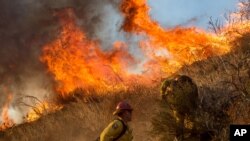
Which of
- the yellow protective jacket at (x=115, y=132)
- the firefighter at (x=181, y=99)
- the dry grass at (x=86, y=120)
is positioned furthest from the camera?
the dry grass at (x=86, y=120)

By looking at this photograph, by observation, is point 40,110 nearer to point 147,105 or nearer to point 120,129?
point 147,105

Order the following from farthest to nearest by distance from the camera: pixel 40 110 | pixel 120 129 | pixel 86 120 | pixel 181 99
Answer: pixel 40 110 < pixel 86 120 < pixel 181 99 < pixel 120 129

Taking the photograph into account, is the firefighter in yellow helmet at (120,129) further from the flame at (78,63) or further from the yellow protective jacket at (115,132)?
the flame at (78,63)

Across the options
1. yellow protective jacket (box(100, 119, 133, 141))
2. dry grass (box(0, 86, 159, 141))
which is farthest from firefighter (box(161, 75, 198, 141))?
yellow protective jacket (box(100, 119, 133, 141))

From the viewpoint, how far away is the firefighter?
38.8ft

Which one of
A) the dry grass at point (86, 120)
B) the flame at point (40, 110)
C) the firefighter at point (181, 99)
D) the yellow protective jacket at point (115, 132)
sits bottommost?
the yellow protective jacket at point (115, 132)

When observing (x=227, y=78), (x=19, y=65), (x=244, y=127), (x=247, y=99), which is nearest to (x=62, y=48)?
(x=19, y=65)

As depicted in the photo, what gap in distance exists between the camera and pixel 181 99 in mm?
12031

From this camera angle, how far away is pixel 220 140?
1098cm

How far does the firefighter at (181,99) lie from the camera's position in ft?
38.8

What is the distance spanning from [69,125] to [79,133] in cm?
98

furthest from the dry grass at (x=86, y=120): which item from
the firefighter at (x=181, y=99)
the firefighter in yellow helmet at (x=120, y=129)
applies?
the firefighter in yellow helmet at (x=120, y=129)

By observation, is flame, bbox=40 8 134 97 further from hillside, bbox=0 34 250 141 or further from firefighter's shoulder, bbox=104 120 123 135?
firefighter's shoulder, bbox=104 120 123 135

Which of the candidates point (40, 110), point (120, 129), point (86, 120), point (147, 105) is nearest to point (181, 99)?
point (120, 129)
